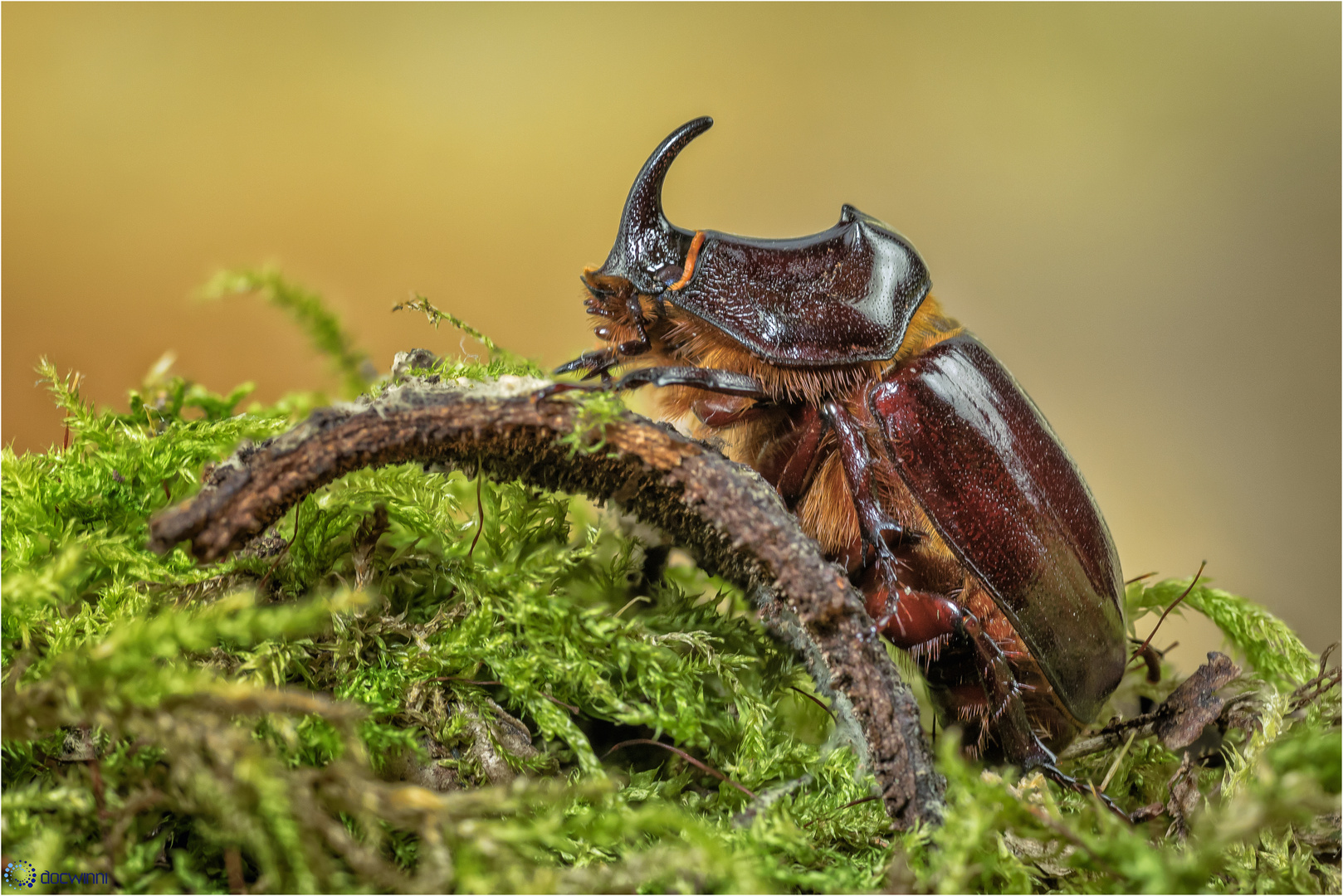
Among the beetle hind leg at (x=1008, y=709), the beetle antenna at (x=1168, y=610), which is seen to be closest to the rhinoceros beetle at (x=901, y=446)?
the beetle hind leg at (x=1008, y=709)

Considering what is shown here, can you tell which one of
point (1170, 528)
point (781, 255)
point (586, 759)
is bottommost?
point (1170, 528)

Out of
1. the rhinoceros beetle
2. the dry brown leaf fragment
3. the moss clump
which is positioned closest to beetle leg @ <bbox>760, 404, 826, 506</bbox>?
the rhinoceros beetle

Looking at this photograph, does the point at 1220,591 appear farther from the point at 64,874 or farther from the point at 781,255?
the point at 64,874

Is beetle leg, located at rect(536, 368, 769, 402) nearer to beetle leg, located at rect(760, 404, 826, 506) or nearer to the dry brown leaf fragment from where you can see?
beetle leg, located at rect(760, 404, 826, 506)

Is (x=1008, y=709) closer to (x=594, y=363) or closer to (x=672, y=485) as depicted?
(x=672, y=485)

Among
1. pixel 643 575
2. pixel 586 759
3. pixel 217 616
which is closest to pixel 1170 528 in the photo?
pixel 643 575

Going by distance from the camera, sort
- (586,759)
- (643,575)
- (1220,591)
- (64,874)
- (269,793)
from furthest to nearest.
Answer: (1220,591) → (643,575) → (586,759) → (64,874) → (269,793)

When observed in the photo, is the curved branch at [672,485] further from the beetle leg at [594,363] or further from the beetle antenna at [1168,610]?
the beetle antenna at [1168,610]
